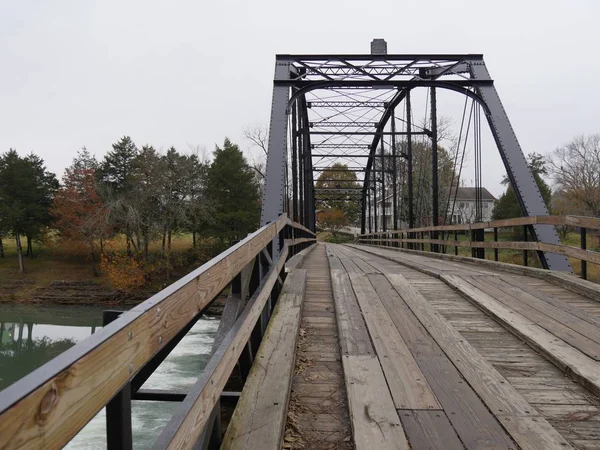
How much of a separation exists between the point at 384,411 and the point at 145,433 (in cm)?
929

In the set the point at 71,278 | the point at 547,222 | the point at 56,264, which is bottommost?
the point at 71,278

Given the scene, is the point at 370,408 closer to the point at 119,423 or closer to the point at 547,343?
the point at 119,423

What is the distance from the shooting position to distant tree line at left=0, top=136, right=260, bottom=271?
37.4 m

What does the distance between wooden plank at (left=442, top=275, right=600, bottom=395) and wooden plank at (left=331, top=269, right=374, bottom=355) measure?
3.96 ft

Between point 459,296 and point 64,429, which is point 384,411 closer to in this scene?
point 64,429

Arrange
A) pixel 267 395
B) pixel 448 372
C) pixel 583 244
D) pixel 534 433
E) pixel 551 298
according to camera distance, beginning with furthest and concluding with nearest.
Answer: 1. pixel 583 244
2. pixel 551 298
3. pixel 448 372
4. pixel 267 395
5. pixel 534 433

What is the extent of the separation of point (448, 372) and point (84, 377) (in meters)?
2.58

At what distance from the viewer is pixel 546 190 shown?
3950 cm

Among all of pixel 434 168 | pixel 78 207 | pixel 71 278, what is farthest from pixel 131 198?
pixel 434 168

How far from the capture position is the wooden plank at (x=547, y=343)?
293 centimetres

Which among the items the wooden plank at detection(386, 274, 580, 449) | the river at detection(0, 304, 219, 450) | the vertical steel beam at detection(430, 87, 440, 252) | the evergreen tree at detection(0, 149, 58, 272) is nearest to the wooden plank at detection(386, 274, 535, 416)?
the wooden plank at detection(386, 274, 580, 449)

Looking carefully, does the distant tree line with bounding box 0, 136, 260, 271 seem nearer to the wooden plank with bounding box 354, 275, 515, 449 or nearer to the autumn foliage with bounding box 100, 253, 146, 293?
the autumn foliage with bounding box 100, 253, 146, 293

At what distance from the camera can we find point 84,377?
96 centimetres

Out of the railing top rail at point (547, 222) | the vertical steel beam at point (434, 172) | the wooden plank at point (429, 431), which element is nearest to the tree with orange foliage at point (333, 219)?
the vertical steel beam at point (434, 172)
